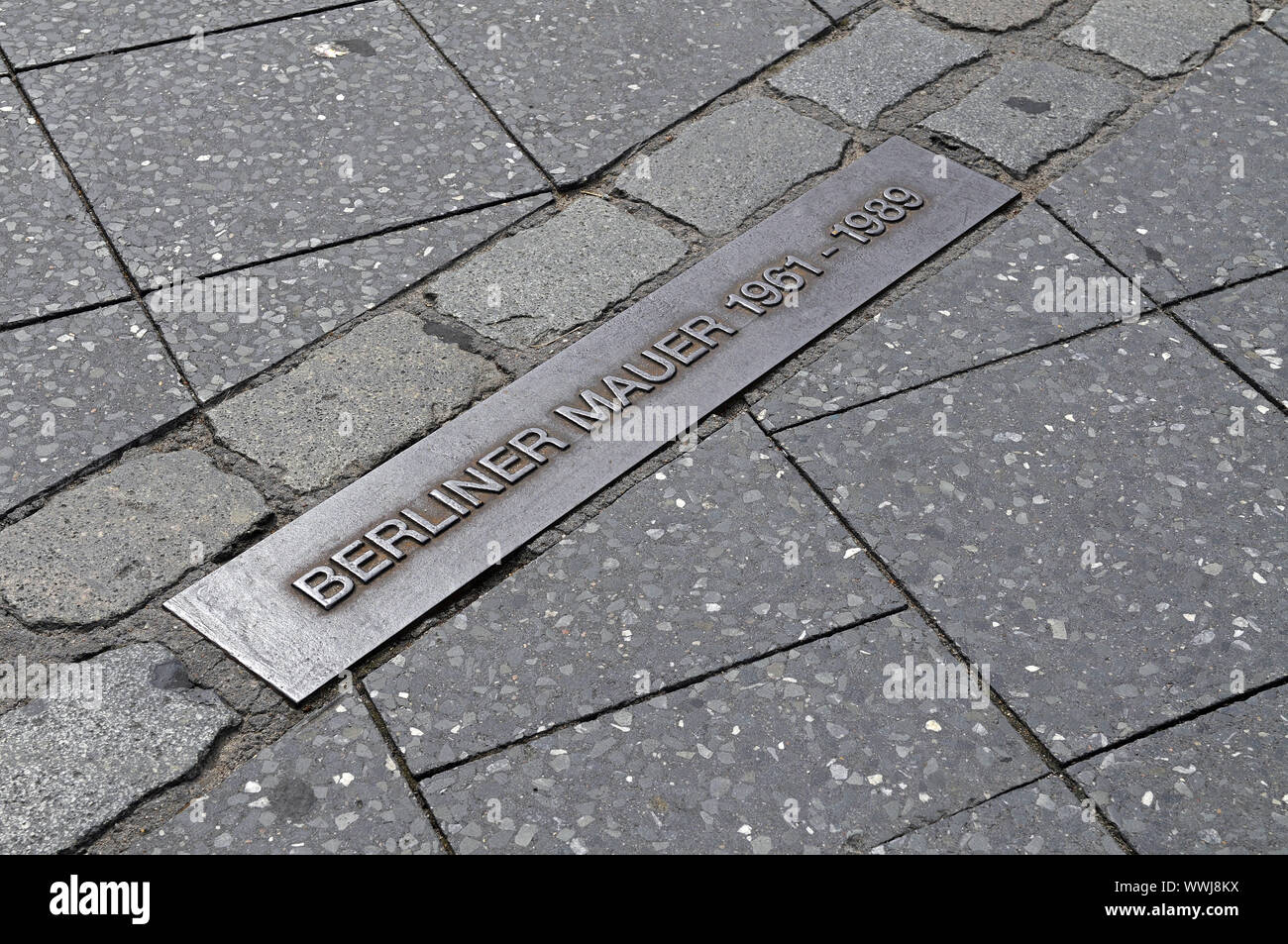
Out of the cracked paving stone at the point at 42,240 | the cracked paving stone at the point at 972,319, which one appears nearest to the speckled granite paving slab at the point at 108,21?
the cracked paving stone at the point at 42,240

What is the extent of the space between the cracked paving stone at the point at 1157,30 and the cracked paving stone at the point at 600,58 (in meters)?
0.87

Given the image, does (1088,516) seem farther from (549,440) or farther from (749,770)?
(549,440)

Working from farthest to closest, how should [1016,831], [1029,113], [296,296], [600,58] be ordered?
[600,58] < [1029,113] < [296,296] < [1016,831]

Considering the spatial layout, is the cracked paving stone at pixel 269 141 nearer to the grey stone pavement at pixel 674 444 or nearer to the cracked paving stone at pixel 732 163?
the grey stone pavement at pixel 674 444

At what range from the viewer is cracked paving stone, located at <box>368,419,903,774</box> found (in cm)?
219

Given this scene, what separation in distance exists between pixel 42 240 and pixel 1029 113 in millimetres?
2709

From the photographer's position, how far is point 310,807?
205cm

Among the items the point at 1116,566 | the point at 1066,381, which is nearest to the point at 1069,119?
the point at 1066,381

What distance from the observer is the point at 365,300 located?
113 inches

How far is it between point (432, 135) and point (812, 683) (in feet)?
6.34

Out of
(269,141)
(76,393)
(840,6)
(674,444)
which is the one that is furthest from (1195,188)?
(76,393)

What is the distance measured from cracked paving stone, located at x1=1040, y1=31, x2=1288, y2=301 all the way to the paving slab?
147 centimetres
